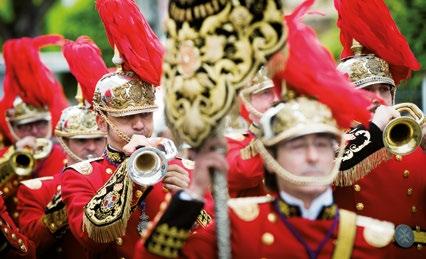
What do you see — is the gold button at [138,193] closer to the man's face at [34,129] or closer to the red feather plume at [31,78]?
the red feather plume at [31,78]

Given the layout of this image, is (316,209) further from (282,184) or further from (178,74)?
(178,74)

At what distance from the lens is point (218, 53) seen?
16.5 feet

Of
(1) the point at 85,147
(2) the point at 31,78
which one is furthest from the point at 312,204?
(2) the point at 31,78

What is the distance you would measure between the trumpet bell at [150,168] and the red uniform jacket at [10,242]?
1.42m

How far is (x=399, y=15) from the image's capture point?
468 inches

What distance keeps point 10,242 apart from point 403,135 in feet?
9.22

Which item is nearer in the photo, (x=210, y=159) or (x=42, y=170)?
(x=210, y=159)

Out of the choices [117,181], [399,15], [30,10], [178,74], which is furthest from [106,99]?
[30,10]

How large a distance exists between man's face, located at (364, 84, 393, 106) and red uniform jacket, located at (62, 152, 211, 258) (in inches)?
55.2

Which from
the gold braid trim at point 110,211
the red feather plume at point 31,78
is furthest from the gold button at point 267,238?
the red feather plume at point 31,78

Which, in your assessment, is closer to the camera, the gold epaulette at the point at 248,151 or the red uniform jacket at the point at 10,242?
the gold epaulette at the point at 248,151

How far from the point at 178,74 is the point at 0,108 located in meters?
5.95

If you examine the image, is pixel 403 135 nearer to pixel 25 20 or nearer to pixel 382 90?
pixel 382 90

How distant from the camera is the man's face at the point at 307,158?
16.7 feet
